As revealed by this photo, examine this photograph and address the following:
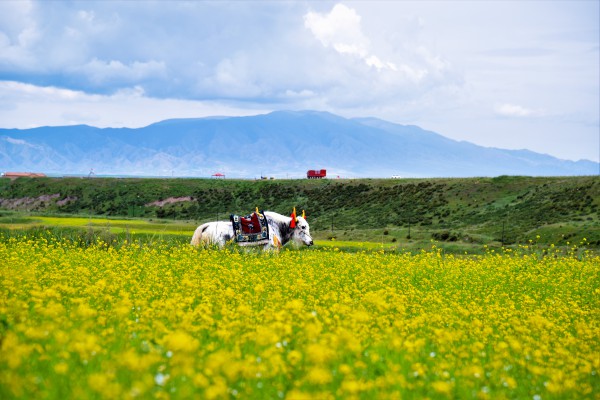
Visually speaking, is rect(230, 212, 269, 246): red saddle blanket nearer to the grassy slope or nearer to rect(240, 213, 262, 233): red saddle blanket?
rect(240, 213, 262, 233): red saddle blanket

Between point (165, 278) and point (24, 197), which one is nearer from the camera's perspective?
point (165, 278)

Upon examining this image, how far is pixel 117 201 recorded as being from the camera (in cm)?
9594

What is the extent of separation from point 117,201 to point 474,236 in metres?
63.3

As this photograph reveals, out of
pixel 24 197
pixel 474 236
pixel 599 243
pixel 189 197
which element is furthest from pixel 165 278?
pixel 24 197

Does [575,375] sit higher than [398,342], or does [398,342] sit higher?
[398,342]

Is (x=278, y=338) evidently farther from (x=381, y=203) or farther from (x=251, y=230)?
(x=381, y=203)

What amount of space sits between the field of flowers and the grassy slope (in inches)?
1050

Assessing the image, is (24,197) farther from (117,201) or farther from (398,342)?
(398,342)

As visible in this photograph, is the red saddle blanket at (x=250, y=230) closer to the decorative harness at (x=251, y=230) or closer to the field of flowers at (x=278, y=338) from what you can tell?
the decorative harness at (x=251, y=230)

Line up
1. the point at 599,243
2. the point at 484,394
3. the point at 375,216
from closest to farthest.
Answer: the point at 484,394 < the point at 599,243 < the point at 375,216

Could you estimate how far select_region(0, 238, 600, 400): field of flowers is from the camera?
6.20 m

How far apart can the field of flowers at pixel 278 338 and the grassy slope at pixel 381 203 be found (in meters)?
26.7

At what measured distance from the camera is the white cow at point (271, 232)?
Answer: 2384 cm

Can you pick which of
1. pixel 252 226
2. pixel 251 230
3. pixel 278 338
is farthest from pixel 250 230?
pixel 278 338
